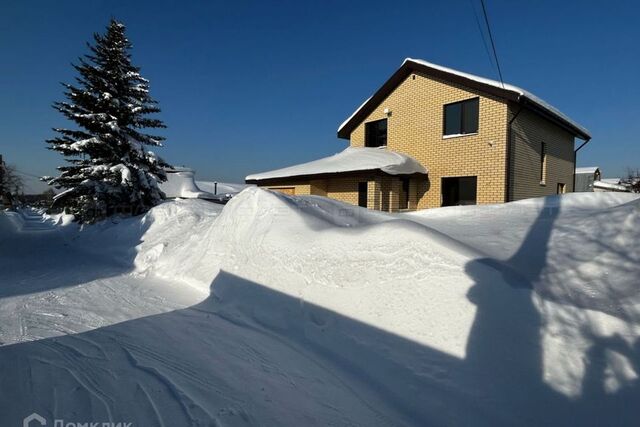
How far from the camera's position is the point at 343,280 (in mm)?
3775

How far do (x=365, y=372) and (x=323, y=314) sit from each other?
0.93 metres

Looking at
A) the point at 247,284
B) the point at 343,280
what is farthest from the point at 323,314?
the point at 247,284

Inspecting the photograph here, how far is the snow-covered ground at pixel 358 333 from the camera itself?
86.0 inches

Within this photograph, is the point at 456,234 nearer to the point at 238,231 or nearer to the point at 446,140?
the point at 238,231

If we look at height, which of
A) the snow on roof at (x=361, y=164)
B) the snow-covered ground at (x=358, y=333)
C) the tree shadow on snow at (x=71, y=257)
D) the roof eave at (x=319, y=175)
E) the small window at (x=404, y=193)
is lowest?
the tree shadow on snow at (x=71, y=257)

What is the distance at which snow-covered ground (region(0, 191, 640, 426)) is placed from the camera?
2.18 m

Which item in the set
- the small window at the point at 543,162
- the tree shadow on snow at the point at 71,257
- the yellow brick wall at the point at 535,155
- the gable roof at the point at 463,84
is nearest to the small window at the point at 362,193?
the gable roof at the point at 463,84

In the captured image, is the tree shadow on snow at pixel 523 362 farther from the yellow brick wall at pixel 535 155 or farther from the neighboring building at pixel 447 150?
the yellow brick wall at pixel 535 155

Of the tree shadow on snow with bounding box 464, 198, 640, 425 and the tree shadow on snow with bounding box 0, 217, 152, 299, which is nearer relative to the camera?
the tree shadow on snow with bounding box 464, 198, 640, 425

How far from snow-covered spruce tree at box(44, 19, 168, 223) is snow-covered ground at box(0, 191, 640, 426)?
24.2ft

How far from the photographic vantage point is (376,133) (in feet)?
47.2

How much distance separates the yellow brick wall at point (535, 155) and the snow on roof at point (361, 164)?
314 centimetres

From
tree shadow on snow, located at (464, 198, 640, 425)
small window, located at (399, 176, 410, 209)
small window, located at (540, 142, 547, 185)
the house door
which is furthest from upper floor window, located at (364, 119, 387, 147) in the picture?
tree shadow on snow, located at (464, 198, 640, 425)

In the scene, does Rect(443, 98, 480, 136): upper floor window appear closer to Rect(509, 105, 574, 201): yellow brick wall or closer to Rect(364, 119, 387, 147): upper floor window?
Rect(509, 105, 574, 201): yellow brick wall
